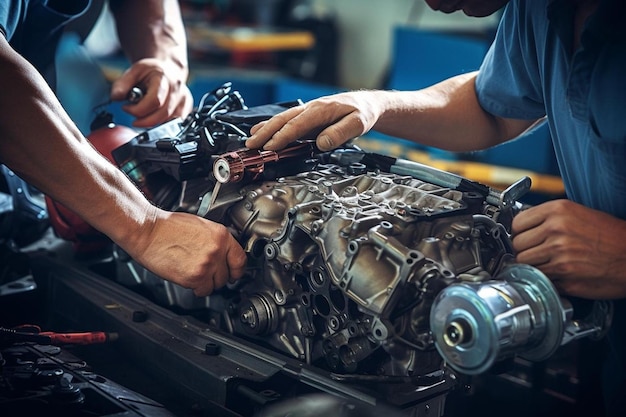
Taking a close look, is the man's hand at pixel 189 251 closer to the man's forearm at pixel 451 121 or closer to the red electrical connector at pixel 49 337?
the red electrical connector at pixel 49 337

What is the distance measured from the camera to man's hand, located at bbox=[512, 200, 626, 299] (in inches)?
62.1

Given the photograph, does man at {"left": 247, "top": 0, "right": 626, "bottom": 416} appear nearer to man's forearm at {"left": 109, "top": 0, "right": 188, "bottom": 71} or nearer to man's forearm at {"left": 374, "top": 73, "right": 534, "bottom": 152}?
man's forearm at {"left": 374, "top": 73, "right": 534, "bottom": 152}

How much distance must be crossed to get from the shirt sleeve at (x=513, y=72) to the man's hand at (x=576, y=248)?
54 centimetres

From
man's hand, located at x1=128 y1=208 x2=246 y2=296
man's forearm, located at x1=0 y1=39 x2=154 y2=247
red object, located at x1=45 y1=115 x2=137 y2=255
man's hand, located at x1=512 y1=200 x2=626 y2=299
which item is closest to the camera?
man's hand, located at x1=512 y1=200 x2=626 y2=299

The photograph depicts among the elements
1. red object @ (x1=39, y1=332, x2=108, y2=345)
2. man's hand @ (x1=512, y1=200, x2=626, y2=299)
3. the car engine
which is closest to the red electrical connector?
red object @ (x1=39, y1=332, x2=108, y2=345)

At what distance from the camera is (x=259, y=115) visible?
2.11 m

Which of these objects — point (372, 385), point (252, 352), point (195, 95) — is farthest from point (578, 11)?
point (195, 95)

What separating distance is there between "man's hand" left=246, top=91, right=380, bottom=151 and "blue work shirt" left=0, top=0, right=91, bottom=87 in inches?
33.2

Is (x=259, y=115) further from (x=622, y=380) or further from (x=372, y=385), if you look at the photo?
(x=622, y=380)

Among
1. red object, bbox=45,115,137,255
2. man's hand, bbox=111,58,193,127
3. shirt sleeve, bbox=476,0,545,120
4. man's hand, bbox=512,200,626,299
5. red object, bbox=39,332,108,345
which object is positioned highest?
shirt sleeve, bbox=476,0,545,120

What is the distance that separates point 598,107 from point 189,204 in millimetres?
1021

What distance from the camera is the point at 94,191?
5.87 feet

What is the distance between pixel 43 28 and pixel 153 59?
0.42 meters

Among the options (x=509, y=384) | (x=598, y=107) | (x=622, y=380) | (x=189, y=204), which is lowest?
(x=509, y=384)
